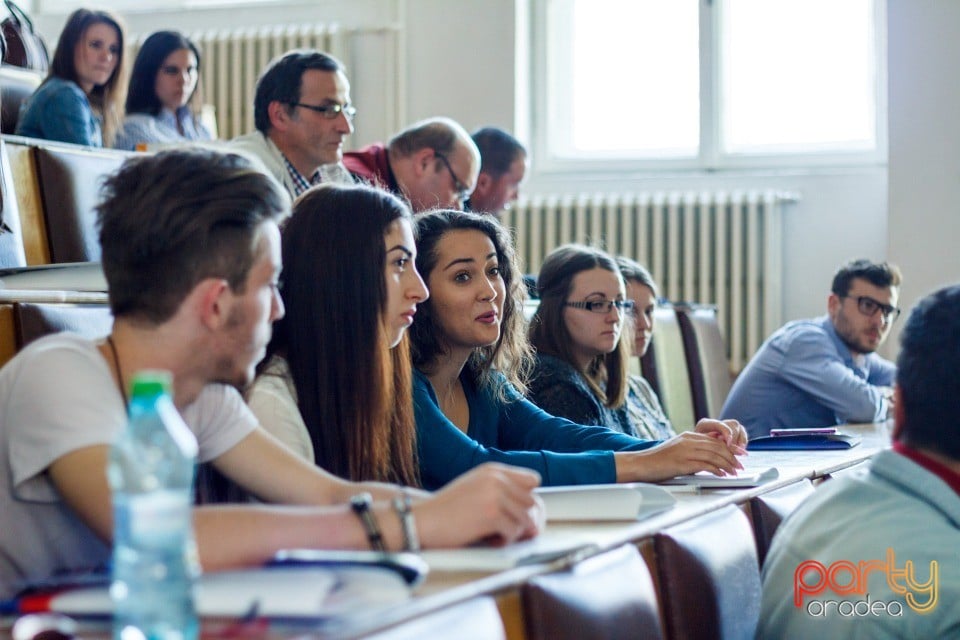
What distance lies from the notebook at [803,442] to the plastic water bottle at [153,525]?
1815mm

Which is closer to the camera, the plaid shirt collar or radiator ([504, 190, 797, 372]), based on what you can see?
the plaid shirt collar

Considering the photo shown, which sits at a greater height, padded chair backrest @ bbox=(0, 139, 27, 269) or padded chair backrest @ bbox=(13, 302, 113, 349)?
padded chair backrest @ bbox=(0, 139, 27, 269)

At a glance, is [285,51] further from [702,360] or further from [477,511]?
[477,511]

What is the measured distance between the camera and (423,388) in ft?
6.53

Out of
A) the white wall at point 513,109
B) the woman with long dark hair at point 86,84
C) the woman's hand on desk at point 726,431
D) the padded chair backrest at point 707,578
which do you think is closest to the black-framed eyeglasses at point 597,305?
the woman's hand on desk at point 726,431

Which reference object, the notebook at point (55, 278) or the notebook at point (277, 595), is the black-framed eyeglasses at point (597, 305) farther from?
the notebook at point (277, 595)

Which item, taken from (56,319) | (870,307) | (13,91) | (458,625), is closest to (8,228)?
(56,319)

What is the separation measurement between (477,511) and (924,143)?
442 centimetres

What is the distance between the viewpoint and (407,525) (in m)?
1.22

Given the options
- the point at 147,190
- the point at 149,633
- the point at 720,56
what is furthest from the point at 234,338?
the point at 720,56

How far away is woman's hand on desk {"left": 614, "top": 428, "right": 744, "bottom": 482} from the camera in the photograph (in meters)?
1.91

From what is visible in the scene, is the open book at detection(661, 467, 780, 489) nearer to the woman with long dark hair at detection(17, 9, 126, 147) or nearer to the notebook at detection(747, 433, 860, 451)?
the notebook at detection(747, 433, 860, 451)

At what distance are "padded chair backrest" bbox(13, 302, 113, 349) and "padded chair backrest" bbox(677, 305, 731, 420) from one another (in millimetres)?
2840

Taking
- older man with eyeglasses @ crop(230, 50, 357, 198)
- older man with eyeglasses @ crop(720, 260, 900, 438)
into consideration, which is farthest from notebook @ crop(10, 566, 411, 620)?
older man with eyeglasses @ crop(720, 260, 900, 438)
